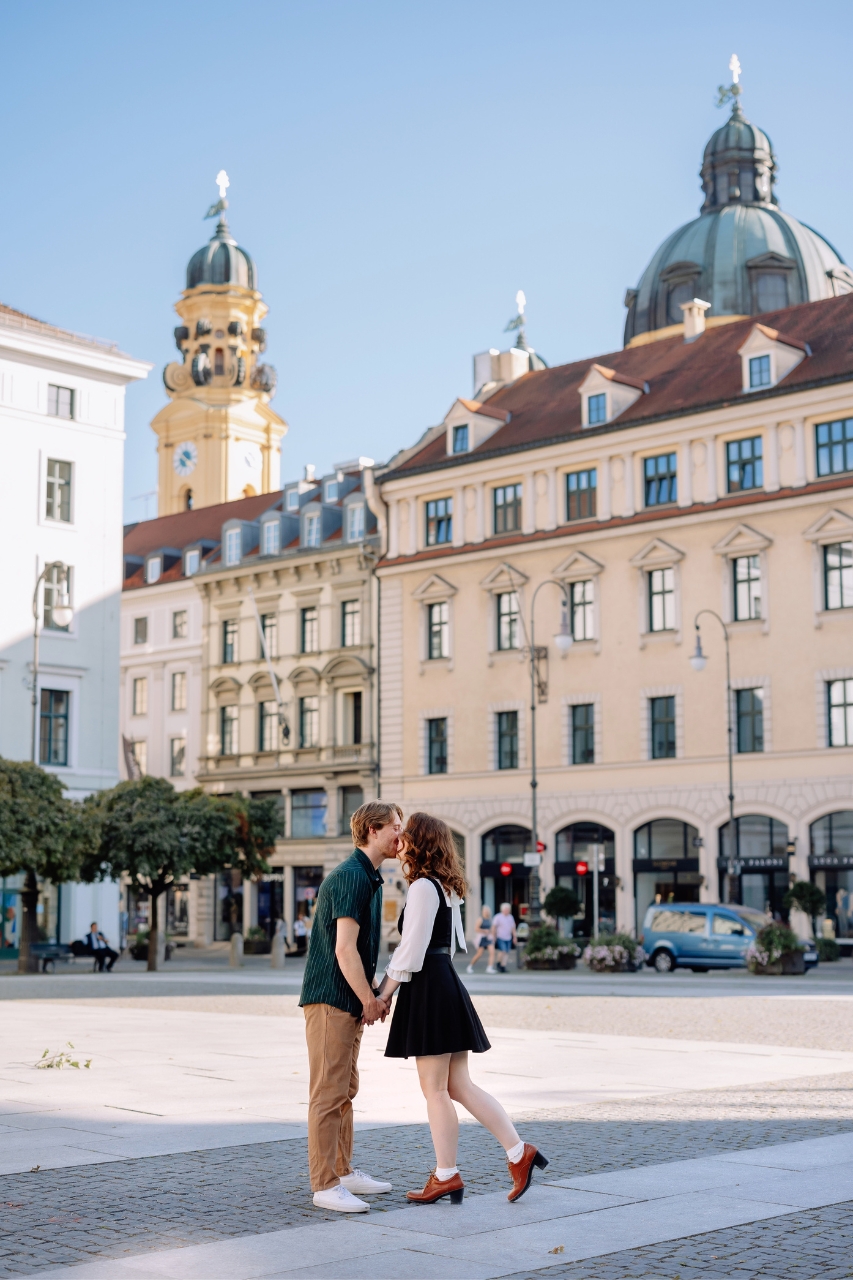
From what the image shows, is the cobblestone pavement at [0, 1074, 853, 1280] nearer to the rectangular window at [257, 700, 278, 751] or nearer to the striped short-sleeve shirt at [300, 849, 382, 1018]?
the striped short-sleeve shirt at [300, 849, 382, 1018]

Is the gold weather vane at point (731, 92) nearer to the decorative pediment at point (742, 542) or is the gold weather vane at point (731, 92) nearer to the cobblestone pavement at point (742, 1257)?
the decorative pediment at point (742, 542)

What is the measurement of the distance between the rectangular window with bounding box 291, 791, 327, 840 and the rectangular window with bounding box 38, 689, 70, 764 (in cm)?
1862

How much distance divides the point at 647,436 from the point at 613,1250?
48781mm

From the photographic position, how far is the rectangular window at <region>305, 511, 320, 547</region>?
68.2 meters

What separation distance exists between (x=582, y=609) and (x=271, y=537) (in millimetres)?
19159

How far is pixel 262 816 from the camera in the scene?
52656 mm

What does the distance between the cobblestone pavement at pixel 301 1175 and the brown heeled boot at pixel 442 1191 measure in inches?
6.9

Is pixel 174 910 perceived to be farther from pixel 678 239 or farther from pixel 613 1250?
pixel 613 1250

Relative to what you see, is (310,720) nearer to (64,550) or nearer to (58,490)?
(64,550)

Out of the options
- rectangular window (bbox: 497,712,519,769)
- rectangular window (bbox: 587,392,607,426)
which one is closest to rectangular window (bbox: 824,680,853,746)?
rectangular window (bbox: 497,712,519,769)

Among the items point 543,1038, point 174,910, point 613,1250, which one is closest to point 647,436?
point 174,910

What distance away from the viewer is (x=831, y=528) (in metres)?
49.5

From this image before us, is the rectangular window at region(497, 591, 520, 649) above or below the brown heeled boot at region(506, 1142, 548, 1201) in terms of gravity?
above

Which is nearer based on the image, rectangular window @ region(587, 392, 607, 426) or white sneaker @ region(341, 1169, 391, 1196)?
white sneaker @ region(341, 1169, 391, 1196)
